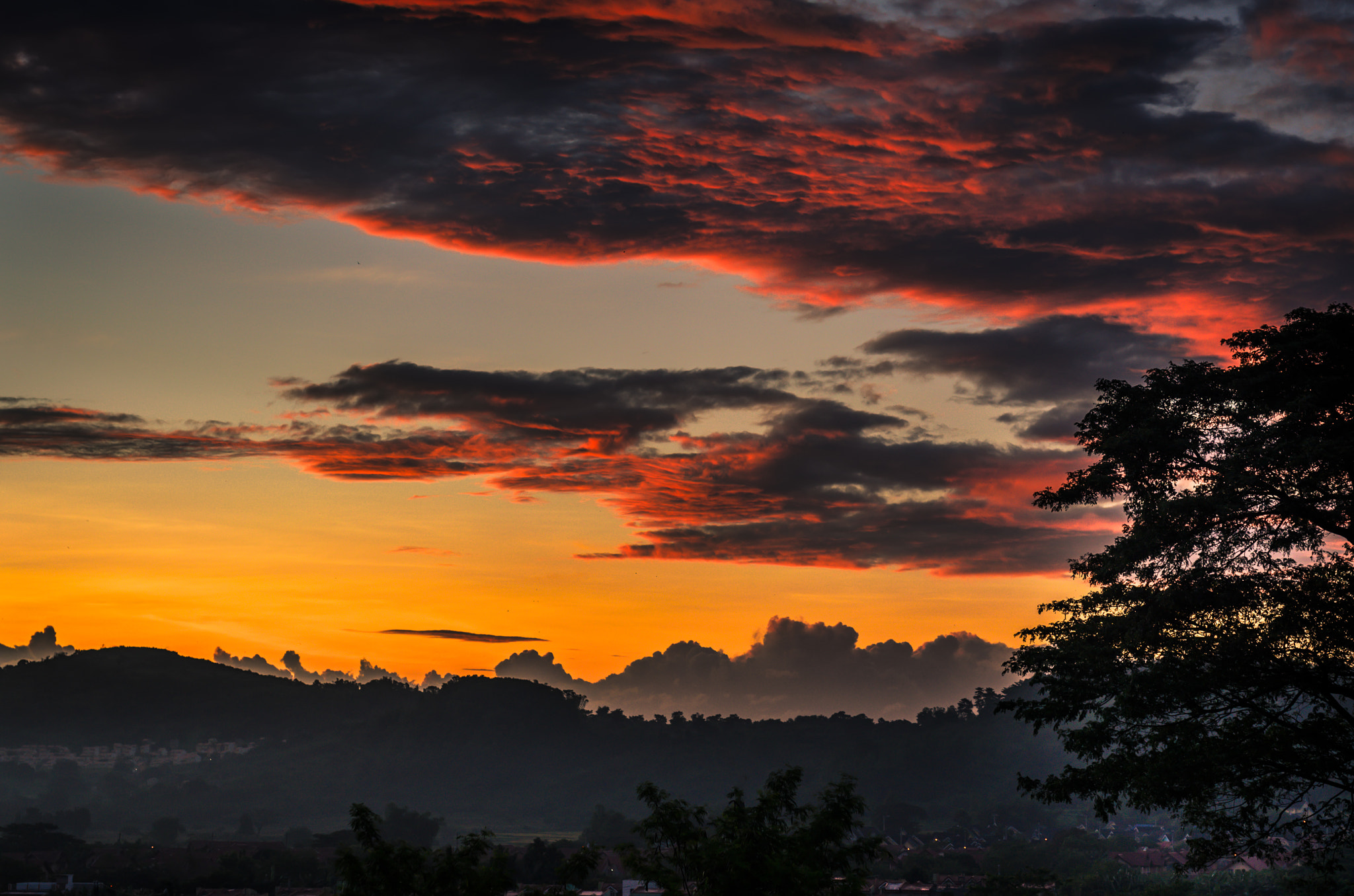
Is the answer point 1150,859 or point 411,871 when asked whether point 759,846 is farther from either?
point 1150,859

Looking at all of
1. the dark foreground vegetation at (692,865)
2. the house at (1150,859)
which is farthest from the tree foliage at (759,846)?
the house at (1150,859)

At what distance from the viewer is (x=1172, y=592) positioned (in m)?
25.1

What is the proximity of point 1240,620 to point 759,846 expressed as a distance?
40.2 feet

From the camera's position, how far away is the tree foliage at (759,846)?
→ 885 inches

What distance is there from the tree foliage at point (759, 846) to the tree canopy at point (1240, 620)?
20.8ft

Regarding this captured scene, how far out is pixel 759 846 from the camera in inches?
939

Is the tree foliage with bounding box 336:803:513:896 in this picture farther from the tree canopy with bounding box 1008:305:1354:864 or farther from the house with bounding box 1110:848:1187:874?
the house with bounding box 1110:848:1187:874

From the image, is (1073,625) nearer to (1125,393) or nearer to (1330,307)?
(1125,393)

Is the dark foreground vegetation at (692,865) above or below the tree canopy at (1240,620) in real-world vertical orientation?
below

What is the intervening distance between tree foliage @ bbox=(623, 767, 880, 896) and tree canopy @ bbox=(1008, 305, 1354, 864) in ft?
20.8

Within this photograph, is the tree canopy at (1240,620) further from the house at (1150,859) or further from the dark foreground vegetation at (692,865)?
the house at (1150,859)

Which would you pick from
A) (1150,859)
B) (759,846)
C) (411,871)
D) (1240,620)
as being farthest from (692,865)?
(1150,859)

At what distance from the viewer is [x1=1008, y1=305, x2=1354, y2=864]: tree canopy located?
79.7 ft

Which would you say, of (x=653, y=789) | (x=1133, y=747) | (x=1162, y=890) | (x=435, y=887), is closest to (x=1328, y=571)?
(x=1133, y=747)
